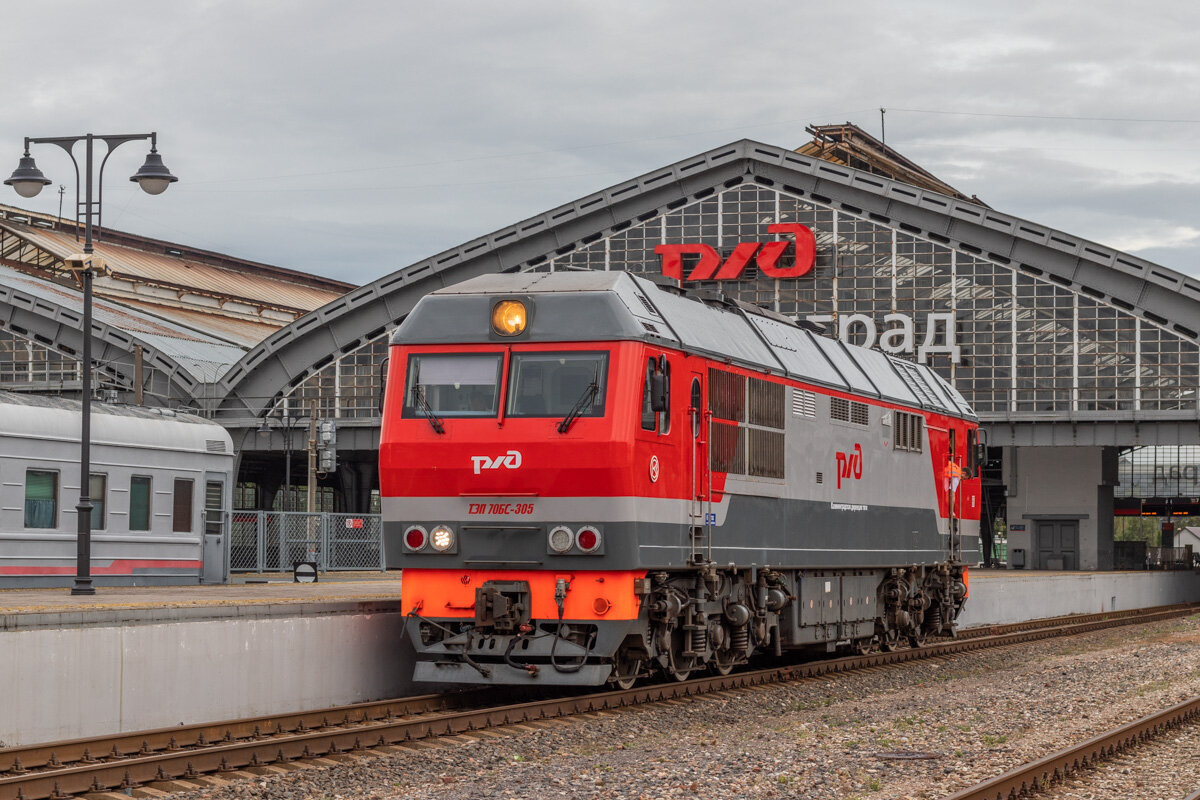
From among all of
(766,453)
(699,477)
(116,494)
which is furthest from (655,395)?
(116,494)

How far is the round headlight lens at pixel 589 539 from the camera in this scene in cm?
1619

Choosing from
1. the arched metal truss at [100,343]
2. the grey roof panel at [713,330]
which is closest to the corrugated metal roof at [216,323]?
the arched metal truss at [100,343]

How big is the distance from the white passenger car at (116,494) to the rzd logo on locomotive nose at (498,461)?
13163 millimetres

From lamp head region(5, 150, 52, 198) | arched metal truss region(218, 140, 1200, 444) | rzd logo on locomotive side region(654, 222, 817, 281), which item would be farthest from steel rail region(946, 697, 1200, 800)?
rzd logo on locomotive side region(654, 222, 817, 281)

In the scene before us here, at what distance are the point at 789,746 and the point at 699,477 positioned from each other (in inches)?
159

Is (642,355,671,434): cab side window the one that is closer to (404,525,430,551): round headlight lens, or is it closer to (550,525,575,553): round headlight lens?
(550,525,575,553): round headlight lens

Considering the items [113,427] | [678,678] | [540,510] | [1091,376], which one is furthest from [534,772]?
[1091,376]

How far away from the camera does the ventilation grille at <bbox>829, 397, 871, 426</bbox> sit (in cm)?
2166

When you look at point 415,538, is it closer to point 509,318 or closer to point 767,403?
point 509,318

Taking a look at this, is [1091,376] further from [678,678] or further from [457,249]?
[678,678]

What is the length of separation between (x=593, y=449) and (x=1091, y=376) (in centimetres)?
4606

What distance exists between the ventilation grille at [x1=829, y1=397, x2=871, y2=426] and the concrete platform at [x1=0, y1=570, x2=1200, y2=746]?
660 cm

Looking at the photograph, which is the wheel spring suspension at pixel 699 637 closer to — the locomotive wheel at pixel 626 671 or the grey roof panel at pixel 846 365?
the locomotive wheel at pixel 626 671

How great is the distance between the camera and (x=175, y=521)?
103 ft
